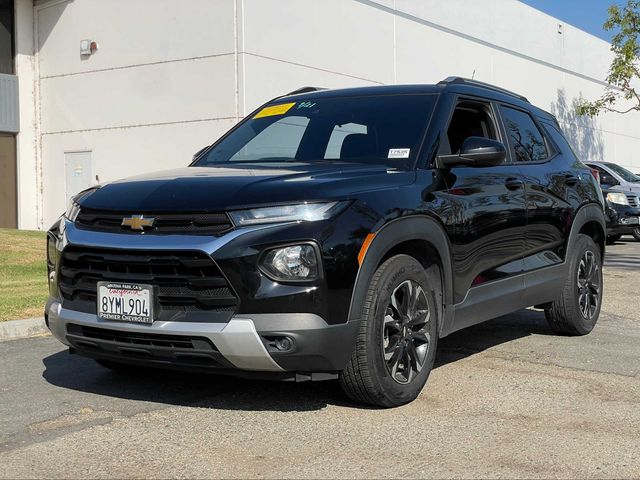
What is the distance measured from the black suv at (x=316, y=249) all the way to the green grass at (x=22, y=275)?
296cm

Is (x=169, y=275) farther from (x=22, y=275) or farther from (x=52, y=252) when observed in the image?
(x=22, y=275)

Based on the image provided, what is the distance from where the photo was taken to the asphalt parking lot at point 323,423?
3686 mm

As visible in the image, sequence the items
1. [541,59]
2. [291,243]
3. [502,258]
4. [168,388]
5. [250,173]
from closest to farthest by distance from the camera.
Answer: [291,243] → [250,173] → [168,388] → [502,258] → [541,59]

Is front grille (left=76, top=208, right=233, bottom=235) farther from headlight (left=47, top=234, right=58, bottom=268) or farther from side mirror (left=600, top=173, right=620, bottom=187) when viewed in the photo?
side mirror (left=600, top=173, right=620, bottom=187)

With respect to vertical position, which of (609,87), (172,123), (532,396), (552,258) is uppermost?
(609,87)

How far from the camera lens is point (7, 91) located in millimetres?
19406

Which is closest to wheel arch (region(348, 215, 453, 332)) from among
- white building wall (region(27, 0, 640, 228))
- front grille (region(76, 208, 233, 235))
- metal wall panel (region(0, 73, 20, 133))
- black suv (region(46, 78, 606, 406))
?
black suv (region(46, 78, 606, 406))

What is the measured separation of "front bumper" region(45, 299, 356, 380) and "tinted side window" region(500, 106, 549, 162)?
2.59 m

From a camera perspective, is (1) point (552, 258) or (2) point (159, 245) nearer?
(2) point (159, 245)

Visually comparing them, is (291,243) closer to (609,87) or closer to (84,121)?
(84,121)

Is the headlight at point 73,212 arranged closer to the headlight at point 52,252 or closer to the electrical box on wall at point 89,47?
the headlight at point 52,252

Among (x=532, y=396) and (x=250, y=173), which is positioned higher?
(x=250, y=173)

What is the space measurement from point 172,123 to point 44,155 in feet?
13.7

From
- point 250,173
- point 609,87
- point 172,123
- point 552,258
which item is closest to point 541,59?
point 609,87
